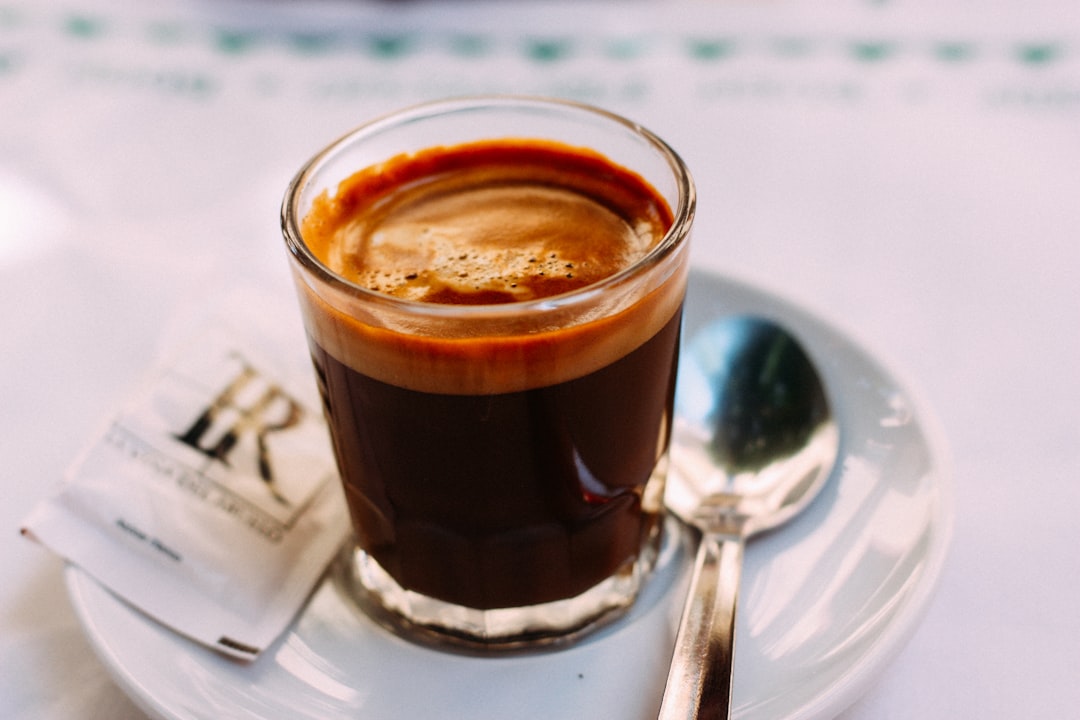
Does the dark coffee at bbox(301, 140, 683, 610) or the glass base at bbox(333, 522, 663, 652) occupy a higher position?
the dark coffee at bbox(301, 140, 683, 610)

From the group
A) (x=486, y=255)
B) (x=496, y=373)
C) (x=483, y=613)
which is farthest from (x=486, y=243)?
(x=483, y=613)

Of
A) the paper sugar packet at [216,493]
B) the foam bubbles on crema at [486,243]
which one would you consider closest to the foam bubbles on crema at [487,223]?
the foam bubbles on crema at [486,243]

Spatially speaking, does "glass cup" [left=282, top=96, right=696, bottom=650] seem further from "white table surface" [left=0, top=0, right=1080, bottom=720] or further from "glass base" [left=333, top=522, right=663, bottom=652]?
"white table surface" [left=0, top=0, right=1080, bottom=720]

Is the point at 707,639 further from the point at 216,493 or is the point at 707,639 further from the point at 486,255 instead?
the point at 216,493

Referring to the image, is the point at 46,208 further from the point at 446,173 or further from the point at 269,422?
the point at 446,173

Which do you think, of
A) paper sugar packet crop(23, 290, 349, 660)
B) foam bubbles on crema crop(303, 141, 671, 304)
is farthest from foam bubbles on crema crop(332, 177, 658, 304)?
paper sugar packet crop(23, 290, 349, 660)

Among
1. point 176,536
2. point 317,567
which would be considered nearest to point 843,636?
point 317,567

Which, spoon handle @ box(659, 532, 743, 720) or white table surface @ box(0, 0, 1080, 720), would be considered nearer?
spoon handle @ box(659, 532, 743, 720)
